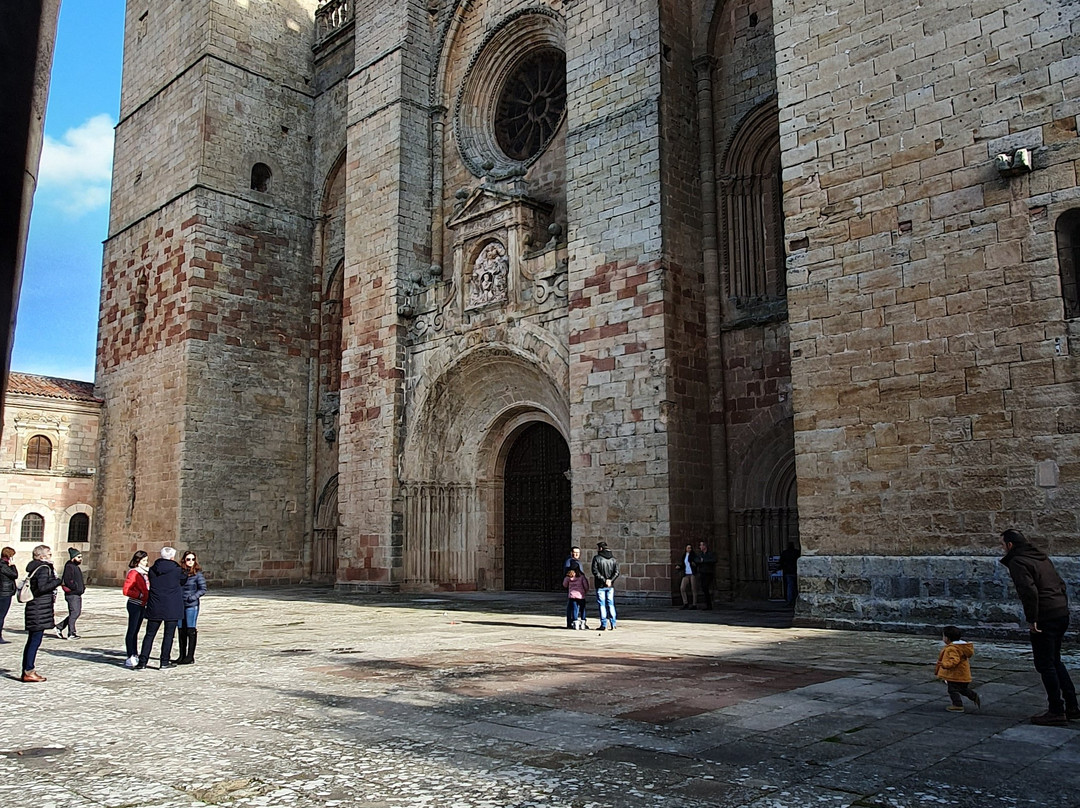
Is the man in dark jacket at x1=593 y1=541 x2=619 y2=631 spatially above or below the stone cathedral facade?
below

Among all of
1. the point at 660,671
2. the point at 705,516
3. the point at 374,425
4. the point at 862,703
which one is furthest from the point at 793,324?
the point at 374,425

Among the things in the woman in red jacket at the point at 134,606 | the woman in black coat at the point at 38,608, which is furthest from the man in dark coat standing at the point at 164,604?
the woman in black coat at the point at 38,608

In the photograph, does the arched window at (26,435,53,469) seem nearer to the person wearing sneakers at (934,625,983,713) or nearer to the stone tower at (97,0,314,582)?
the stone tower at (97,0,314,582)

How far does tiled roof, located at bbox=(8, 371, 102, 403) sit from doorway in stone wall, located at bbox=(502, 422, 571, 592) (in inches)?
494

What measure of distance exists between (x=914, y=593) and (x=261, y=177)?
19486 millimetres

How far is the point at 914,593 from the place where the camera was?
32.4 ft

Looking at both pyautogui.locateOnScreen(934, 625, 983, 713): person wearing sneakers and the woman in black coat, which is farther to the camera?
the woman in black coat

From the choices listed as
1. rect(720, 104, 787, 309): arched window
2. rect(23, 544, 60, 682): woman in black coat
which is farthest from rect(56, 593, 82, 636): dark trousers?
rect(720, 104, 787, 309): arched window

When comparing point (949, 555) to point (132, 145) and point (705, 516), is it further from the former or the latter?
point (132, 145)

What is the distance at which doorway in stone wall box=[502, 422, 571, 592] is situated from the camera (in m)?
17.8

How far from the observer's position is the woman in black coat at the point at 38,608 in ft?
25.6

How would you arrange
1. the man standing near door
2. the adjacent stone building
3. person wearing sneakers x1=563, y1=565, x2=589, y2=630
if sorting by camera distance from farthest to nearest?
the adjacent stone building
the man standing near door
person wearing sneakers x1=563, y1=565, x2=589, y2=630

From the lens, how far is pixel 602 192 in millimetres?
15578

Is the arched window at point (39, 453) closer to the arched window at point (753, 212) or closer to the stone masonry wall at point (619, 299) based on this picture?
the stone masonry wall at point (619, 299)
